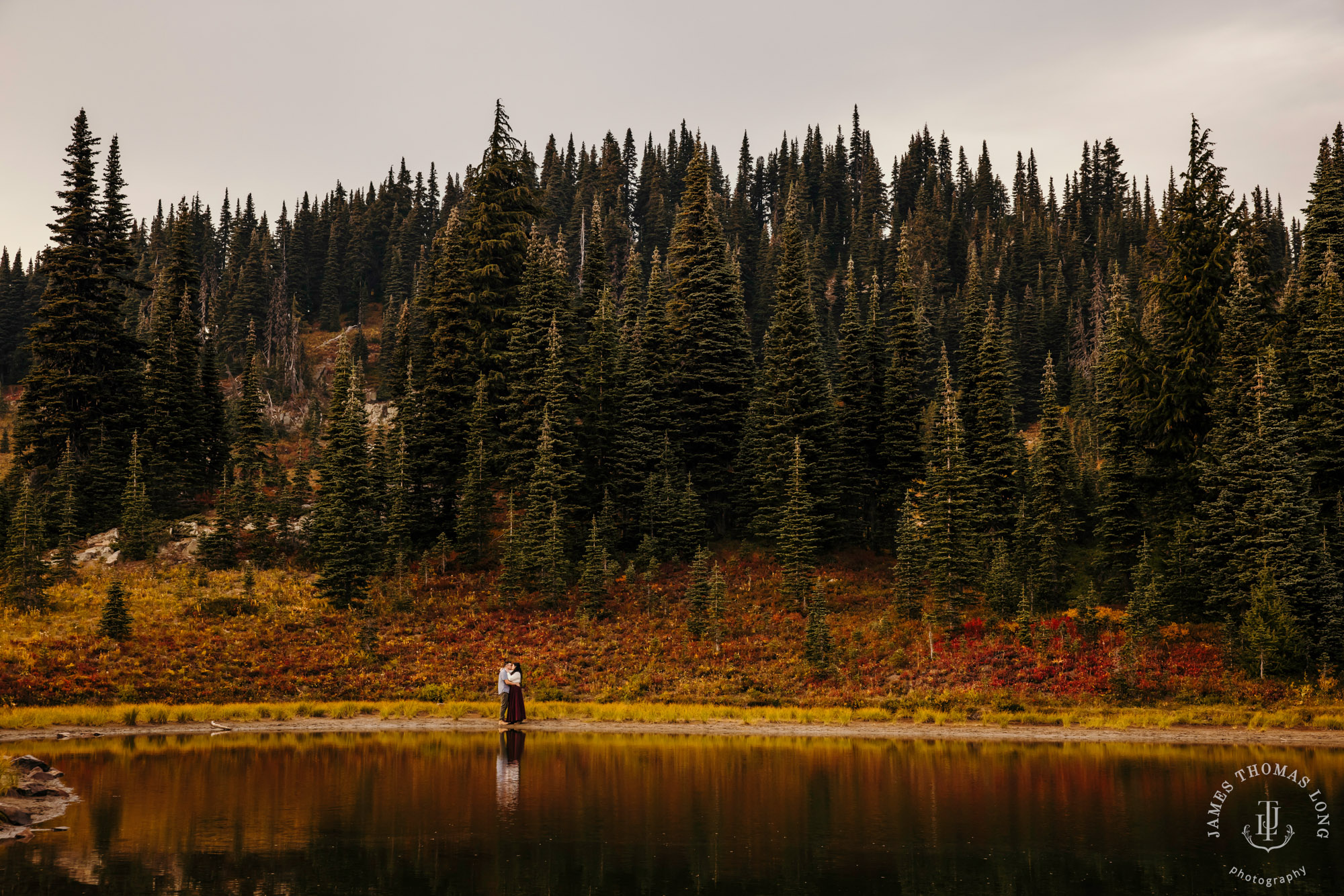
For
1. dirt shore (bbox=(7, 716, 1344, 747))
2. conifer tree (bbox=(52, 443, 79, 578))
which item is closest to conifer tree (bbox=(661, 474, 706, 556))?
dirt shore (bbox=(7, 716, 1344, 747))

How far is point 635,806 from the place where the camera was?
19.5 m

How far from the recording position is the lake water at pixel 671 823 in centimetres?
1453

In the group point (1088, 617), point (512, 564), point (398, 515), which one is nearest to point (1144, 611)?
point (1088, 617)

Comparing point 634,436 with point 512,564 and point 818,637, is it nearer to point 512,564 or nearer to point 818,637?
point 512,564

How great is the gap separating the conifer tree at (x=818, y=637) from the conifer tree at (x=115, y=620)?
94.6ft

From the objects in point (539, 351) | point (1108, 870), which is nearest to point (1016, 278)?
point (539, 351)

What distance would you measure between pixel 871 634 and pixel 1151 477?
16906 millimetres

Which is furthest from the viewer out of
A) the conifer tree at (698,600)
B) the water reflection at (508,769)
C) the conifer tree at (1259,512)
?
the conifer tree at (698,600)

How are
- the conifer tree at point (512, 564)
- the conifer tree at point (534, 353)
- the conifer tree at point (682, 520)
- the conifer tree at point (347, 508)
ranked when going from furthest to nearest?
the conifer tree at point (682, 520) → the conifer tree at point (534, 353) → the conifer tree at point (512, 564) → the conifer tree at point (347, 508)

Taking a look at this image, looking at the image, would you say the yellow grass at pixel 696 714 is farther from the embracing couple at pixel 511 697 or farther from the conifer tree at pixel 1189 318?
the conifer tree at pixel 1189 318

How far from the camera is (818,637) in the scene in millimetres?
41281

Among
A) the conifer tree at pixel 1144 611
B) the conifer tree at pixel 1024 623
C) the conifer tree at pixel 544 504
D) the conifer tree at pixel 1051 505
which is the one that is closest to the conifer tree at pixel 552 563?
the conifer tree at pixel 544 504

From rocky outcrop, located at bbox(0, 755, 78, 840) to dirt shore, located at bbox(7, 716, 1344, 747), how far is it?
376 inches

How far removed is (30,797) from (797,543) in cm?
3479
